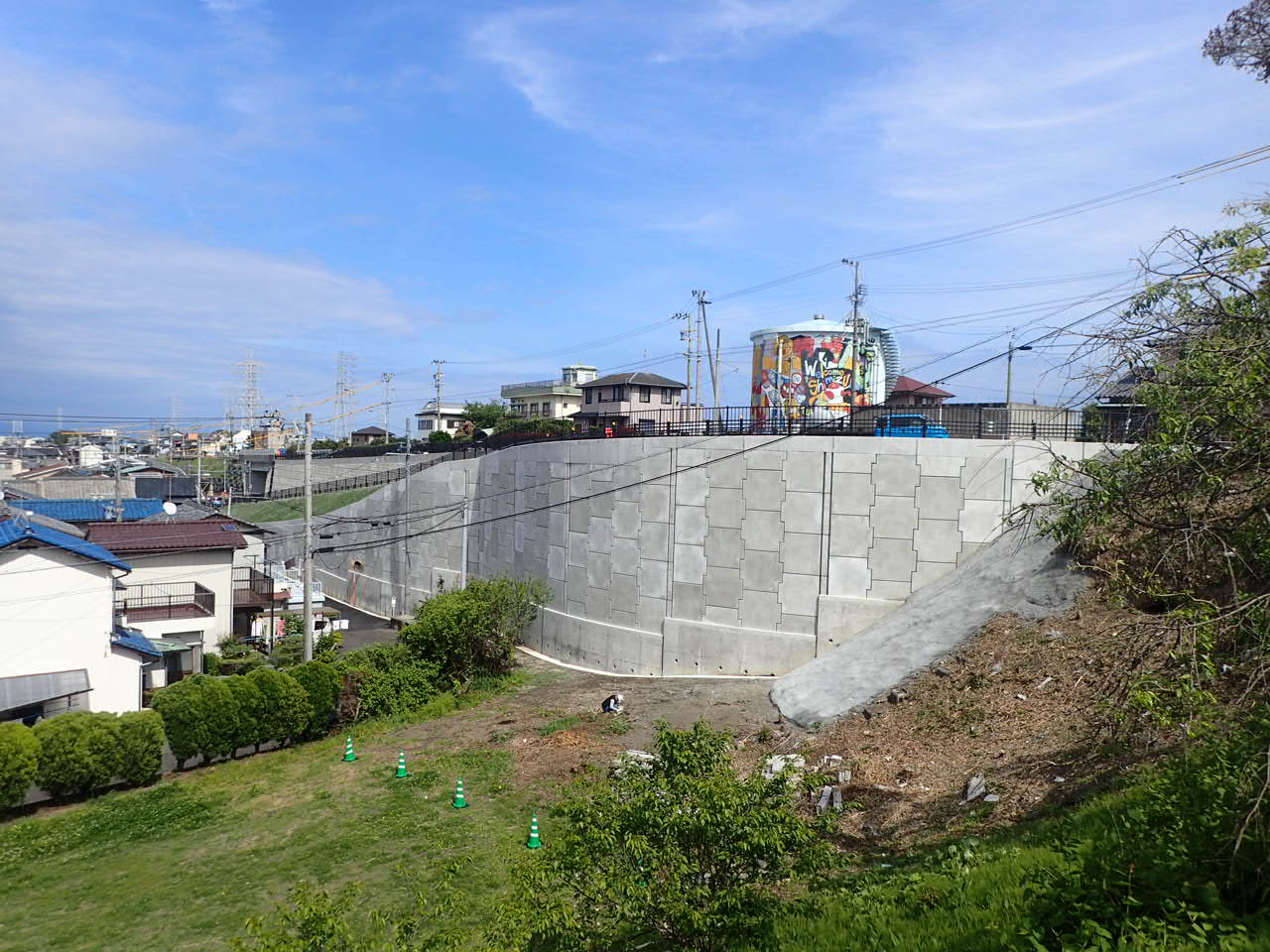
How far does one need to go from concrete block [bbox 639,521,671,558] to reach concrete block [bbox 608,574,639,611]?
47.4 inches

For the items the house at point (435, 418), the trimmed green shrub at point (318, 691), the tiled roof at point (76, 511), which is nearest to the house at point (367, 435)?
the house at point (435, 418)

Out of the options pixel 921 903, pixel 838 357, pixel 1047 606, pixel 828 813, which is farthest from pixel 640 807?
pixel 838 357

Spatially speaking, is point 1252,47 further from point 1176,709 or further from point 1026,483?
point 1176,709

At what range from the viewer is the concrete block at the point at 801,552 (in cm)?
2433

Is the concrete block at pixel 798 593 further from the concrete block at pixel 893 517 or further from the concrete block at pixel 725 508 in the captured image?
the concrete block at pixel 725 508

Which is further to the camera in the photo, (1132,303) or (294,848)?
(294,848)

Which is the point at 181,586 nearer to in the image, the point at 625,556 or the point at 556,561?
the point at 556,561

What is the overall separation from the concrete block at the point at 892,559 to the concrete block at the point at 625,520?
27.9 ft

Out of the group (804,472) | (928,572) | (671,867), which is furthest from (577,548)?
(671,867)

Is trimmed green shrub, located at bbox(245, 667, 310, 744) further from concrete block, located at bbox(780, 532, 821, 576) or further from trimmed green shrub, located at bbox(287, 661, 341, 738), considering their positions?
concrete block, located at bbox(780, 532, 821, 576)

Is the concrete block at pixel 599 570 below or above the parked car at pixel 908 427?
below

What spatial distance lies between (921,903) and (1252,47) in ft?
50.3

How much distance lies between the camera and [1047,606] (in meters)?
18.4

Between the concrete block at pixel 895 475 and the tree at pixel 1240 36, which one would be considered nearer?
the tree at pixel 1240 36
